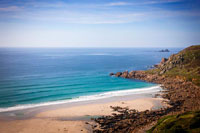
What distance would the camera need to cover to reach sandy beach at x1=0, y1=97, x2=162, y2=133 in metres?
33.9

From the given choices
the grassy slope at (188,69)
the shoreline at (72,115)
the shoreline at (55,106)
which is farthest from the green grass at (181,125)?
the grassy slope at (188,69)

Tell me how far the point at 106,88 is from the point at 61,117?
32.6 m

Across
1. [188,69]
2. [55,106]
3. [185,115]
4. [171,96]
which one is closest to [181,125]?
[185,115]

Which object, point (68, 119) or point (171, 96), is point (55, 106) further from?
point (171, 96)

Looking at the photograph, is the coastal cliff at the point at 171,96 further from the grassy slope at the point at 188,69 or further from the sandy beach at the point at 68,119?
the sandy beach at the point at 68,119

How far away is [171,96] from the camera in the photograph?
5534 cm

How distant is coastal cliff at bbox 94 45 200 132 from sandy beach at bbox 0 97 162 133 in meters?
3.54

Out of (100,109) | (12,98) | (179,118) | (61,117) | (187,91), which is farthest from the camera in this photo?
(187,91)

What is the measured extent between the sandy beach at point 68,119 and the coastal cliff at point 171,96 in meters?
3.54

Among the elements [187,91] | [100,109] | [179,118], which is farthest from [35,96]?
[187,91]

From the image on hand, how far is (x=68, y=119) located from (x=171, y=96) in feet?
122

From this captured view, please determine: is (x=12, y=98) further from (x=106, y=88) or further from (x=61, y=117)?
(x=106, y=88)

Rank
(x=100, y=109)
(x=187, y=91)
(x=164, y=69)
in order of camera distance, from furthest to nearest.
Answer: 1. (x=164, y=69)
2. (x=187, y=91)
3. (x=100, y=109)

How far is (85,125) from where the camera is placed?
117ft
